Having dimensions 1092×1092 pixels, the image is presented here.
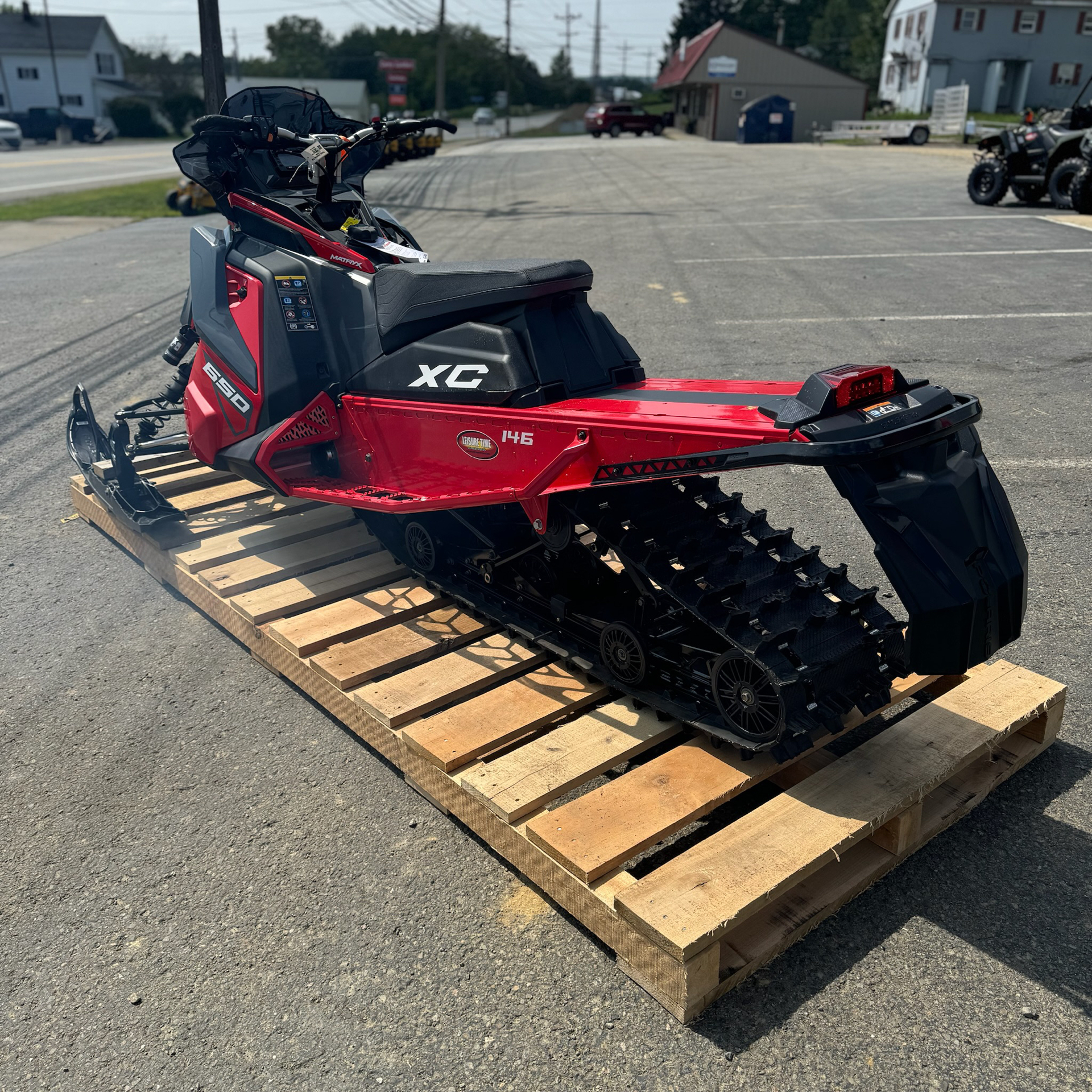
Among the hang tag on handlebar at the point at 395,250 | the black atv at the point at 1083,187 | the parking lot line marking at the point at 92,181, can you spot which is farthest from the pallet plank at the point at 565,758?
the parking lot line marking at the point at 92,181

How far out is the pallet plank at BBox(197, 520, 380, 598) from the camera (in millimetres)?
4914

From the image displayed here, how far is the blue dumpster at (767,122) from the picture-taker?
41906 mm

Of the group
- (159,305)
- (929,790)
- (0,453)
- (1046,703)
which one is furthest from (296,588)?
(159,305)

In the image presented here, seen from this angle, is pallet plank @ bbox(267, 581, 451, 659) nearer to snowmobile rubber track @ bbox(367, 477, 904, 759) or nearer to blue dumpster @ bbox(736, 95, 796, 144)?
snowmobile rubber track @ bbox(367, 477, 904, 759)

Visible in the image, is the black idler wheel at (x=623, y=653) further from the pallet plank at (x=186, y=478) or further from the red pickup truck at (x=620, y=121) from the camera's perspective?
the red pickup truck at (x=620, y=121)

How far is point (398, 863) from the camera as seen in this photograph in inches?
129

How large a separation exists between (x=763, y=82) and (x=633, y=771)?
52749 mm

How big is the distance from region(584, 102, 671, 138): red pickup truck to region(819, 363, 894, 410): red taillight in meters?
53.6

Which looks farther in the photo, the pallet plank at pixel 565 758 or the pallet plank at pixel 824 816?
the pallet plank at pixel 565 758

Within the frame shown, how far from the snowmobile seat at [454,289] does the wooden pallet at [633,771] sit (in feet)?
4.28

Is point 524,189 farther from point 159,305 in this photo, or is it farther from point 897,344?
point 897,344

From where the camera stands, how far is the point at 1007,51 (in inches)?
1911

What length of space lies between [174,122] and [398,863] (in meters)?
67.4

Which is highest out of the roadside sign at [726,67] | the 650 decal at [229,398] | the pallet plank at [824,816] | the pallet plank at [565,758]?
the roadside sign at [726,67]
